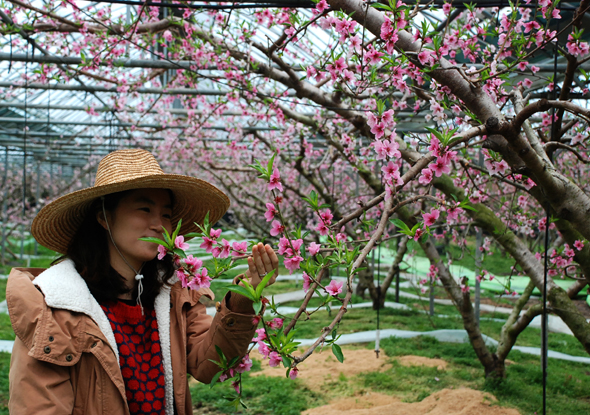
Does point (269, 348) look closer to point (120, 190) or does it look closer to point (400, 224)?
point (400, 224)

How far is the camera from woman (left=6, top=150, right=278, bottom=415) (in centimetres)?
129

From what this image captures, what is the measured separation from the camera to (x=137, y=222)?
1.57 meters

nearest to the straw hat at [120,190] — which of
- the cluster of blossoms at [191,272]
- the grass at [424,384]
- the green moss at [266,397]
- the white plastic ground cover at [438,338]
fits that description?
the cluster of blossoms at [191,272]

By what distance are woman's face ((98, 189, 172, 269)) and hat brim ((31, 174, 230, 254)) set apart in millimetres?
46

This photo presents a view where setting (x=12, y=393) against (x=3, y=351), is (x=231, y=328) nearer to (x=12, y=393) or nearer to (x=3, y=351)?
(x=12, y=393)

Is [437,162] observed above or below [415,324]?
above

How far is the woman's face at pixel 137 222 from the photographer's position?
1547mm

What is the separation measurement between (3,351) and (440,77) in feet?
16.0

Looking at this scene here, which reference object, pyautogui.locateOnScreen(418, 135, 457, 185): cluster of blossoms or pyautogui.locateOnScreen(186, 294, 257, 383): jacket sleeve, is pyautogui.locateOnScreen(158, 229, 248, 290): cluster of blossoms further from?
pyautogui.locateOnScreen(418, 135, 457, 185): cluster of blossoms

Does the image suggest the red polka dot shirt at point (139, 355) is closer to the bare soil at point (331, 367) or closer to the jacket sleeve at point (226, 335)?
the jacket sleeve at point (226, 335)

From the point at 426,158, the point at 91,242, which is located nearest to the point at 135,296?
the point at 91,242

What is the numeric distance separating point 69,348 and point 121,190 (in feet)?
1.79

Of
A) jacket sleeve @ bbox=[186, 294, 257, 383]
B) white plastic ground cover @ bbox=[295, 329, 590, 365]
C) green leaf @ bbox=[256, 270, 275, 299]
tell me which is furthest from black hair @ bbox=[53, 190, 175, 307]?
white plastic ground cover @ bbox=[295, 329, 590, 365]

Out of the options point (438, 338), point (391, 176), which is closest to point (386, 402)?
point (438, 338)
